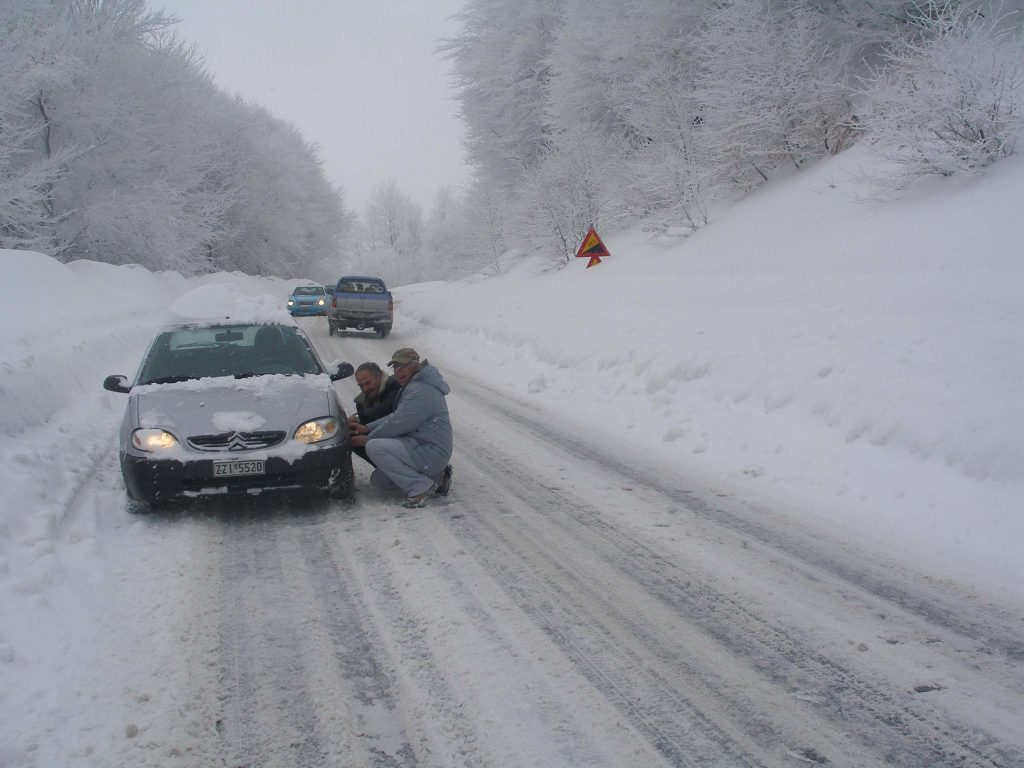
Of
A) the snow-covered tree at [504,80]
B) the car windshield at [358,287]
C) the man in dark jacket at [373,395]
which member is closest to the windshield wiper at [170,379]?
the man in dark jacket at [373,395]

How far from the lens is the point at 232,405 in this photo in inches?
220

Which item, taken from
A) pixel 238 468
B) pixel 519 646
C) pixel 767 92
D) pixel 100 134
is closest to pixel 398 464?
pixel 238 468

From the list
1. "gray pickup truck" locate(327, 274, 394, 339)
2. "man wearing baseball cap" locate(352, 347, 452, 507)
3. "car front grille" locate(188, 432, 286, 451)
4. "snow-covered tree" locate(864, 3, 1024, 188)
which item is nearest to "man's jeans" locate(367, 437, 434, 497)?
"man wearing baseball cap" locate(352, 347, 452, 507)

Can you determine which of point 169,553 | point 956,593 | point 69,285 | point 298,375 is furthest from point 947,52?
point 69,285

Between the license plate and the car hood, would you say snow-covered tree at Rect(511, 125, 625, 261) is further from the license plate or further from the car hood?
the license plate

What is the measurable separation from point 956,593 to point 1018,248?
5.83m

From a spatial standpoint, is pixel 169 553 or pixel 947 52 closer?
pixel 169 553

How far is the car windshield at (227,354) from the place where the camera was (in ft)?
20.5

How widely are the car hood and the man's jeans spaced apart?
474mm

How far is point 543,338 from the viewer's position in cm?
1459

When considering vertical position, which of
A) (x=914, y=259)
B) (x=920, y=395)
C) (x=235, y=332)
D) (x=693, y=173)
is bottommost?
(x=920, y=395)

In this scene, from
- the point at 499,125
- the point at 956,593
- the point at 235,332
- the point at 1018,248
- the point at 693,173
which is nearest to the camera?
the point at 956,593

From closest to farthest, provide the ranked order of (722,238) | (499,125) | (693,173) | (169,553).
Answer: (169,553) < (722,238) < (693,173) < (499,125)

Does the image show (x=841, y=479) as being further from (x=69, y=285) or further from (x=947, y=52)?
(x=69, y=285)
